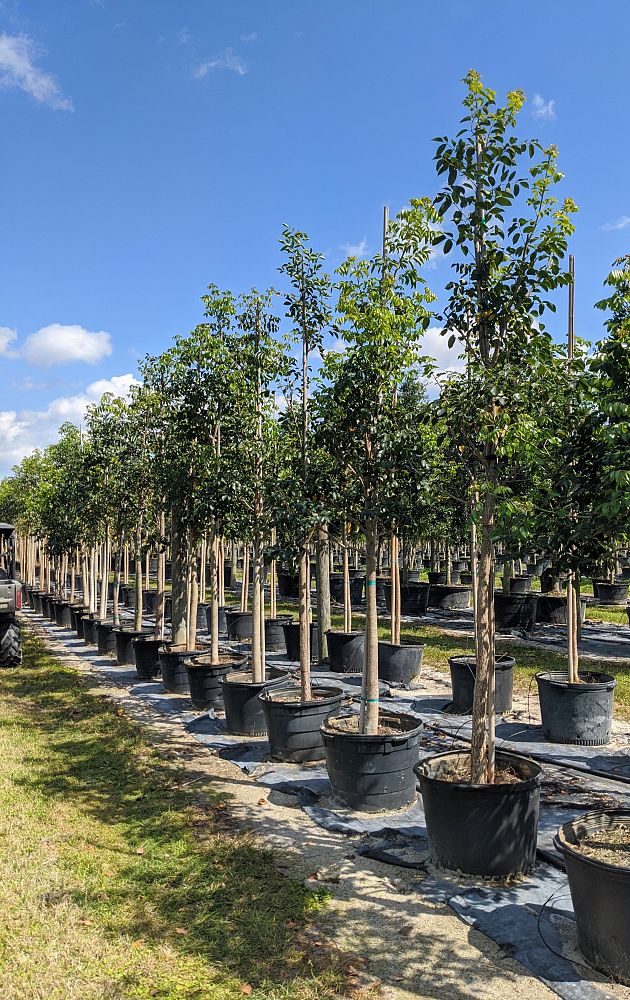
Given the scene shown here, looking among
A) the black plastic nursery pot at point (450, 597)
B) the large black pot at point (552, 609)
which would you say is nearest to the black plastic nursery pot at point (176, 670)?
the large black pot at point (552, 609)

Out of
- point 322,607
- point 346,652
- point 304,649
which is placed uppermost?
point 304,649

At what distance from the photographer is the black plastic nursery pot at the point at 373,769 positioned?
579 cm

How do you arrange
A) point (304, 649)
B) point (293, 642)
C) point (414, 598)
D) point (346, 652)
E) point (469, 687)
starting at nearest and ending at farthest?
point (304, 649) → point (469, 687) → point (346, 652) → point (293, 642) → point (414, 598)

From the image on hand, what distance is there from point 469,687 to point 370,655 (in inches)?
121

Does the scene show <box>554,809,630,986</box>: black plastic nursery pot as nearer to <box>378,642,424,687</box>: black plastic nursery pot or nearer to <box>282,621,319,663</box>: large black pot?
<box>378,642,424,687</box>: black plastic nursery pot

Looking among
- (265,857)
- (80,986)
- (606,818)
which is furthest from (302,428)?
(80,986)

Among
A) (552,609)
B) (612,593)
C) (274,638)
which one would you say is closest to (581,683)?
(274,638)

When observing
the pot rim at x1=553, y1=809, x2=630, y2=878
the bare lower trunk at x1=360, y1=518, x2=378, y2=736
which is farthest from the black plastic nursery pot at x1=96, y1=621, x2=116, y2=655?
the pot rim at x1=553, y1=809, x2=630, y2=878

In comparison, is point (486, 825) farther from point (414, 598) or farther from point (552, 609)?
point (414, 598)

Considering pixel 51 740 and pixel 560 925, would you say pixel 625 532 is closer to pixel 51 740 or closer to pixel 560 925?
pixel 560 925

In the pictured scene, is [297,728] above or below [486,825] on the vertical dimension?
below

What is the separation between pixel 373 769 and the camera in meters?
5.80

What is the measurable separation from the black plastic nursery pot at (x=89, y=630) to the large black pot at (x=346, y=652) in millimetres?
7253

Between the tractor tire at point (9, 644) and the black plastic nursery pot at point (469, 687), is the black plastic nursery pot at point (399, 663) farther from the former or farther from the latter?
the tractor tire at point (9, 644)
